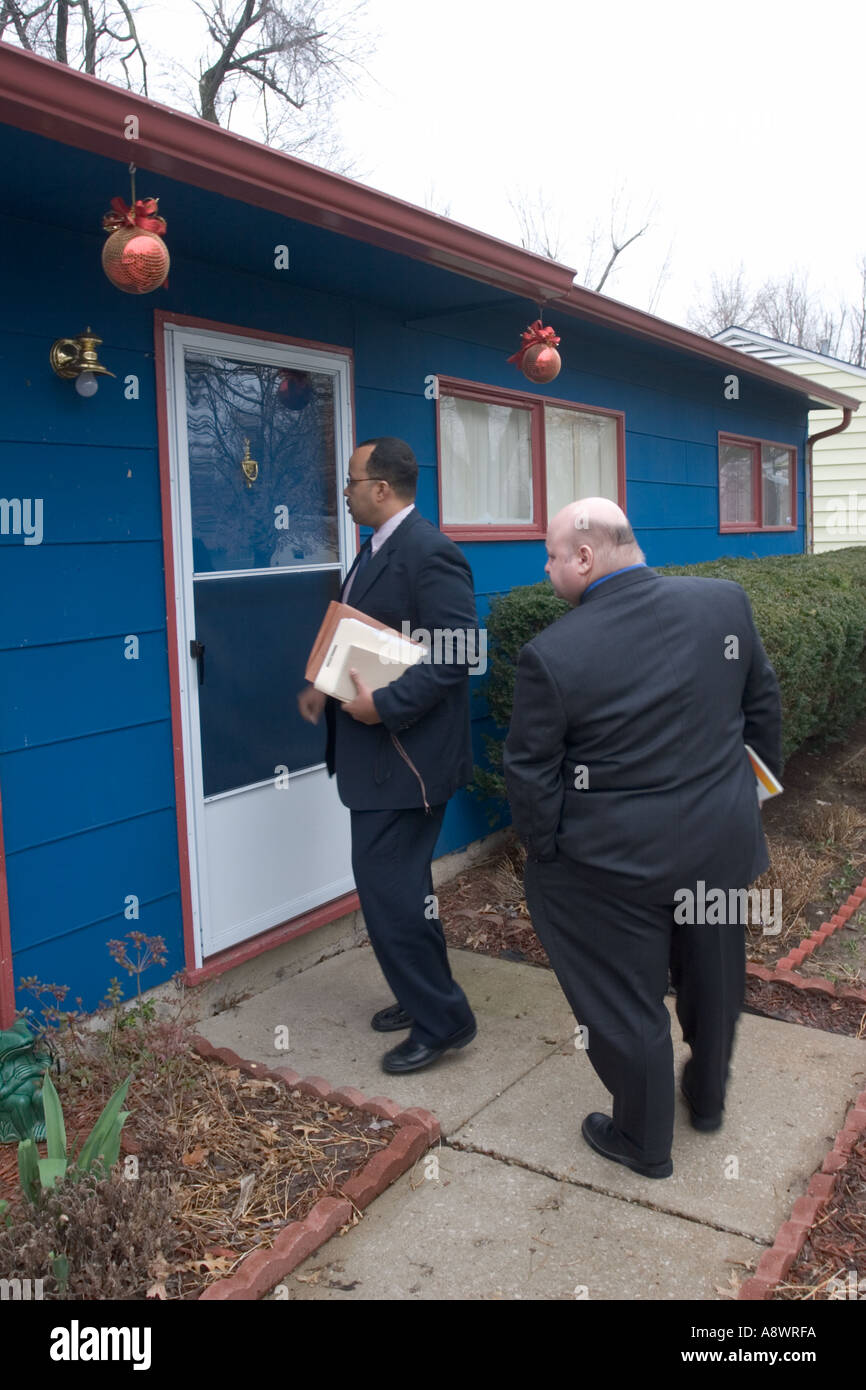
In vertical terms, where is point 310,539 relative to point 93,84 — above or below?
below

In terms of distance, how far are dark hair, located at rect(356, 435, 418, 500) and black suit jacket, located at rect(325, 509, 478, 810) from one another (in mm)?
109

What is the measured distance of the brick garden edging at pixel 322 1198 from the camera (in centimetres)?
256

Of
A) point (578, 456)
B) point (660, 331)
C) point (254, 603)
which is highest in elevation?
point (660, 331)

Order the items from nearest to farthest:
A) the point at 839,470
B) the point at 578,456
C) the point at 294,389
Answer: the point at 294,389 < the point at 578,456 < the point at 839,470

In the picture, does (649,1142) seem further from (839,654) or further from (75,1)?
(75,1)

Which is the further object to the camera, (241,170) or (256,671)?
(256,671)

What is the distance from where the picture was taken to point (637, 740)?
2752 millimetres

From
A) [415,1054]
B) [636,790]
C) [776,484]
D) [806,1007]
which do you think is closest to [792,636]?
[806,1007]

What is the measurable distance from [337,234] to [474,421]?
84.5 inches

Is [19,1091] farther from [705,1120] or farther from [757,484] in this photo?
[757,484]

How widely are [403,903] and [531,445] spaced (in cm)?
354

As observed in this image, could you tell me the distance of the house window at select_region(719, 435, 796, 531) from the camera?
925cm

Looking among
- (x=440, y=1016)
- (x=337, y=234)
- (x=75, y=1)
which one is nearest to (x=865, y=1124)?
(x=440, y=1016)

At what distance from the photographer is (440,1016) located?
3.64m
